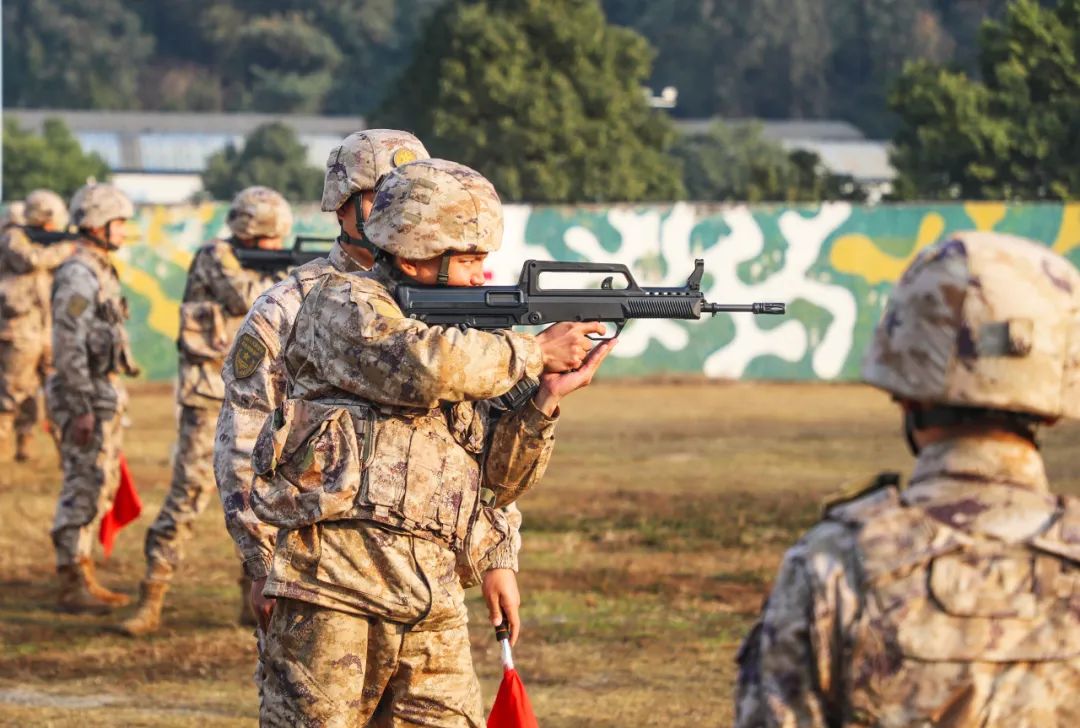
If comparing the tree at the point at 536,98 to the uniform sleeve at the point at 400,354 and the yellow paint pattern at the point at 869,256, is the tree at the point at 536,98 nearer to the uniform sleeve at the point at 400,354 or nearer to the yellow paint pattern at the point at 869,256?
the yellow paint pattern at the point at 869,256

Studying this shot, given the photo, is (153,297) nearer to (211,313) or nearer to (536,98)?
(211,313)

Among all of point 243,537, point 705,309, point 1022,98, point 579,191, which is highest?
point 705,309

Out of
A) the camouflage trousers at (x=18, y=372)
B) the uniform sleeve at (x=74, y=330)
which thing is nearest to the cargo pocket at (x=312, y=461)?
the uniform sleeve at (x=74, y=330)

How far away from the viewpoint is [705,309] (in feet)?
17.4

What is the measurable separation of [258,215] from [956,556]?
7573 millimetres

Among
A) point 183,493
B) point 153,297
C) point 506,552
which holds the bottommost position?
point 153,297

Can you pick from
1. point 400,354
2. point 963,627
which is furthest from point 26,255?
point 963,627

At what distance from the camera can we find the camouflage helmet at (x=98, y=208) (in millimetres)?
11188

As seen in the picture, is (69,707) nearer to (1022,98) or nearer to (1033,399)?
(1033,399)

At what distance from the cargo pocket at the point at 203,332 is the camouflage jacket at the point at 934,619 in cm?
757

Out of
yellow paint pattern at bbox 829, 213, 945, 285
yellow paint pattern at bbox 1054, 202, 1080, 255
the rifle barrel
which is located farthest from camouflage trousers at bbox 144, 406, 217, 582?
yellow paint pattern at bbox 1054, 202, 1080, 255

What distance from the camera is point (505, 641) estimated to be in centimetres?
513

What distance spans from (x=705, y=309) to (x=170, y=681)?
4.88m

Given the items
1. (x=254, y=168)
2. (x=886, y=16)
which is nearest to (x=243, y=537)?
(x=254, y=168)
